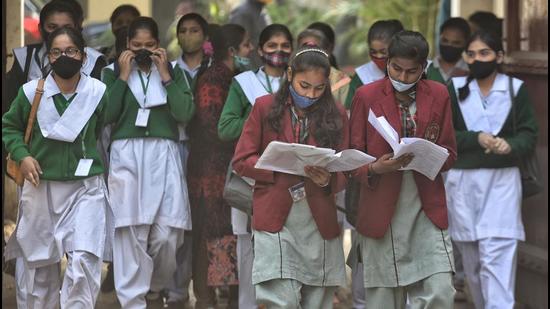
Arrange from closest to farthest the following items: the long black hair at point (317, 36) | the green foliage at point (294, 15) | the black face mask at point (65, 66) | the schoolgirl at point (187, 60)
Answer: the black face mask at point (65, 66) → the long black hair at point (317, 36) → the schoolgirl at point (187, 60) → the green foliage at point (294, 15)

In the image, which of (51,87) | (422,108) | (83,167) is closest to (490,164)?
(422,108)

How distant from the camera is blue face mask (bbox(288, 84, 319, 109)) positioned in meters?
6.94

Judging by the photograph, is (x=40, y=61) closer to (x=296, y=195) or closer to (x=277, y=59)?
(x=277, y=59)

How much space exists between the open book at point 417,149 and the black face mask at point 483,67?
1.77 m

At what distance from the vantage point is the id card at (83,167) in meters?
7.55

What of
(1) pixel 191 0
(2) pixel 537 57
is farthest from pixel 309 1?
(2) pixel 537 57

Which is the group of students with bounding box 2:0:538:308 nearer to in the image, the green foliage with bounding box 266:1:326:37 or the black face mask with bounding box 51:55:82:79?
the black face mask with bounding box 51:55:82:79

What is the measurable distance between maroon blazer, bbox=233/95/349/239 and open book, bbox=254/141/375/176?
4.7 inches

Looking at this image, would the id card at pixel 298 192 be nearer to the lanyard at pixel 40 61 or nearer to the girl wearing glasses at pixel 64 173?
the girl wearing glasses at pixel 64 173

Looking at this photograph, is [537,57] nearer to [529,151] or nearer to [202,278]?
[529,151]

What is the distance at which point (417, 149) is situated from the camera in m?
6.69

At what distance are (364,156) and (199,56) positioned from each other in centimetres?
284

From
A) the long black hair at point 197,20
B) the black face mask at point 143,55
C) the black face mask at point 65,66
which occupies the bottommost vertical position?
the black face mask at point 65,66

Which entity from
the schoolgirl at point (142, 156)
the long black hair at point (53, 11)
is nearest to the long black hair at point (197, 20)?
the schoolgirl at point (142, 156)
